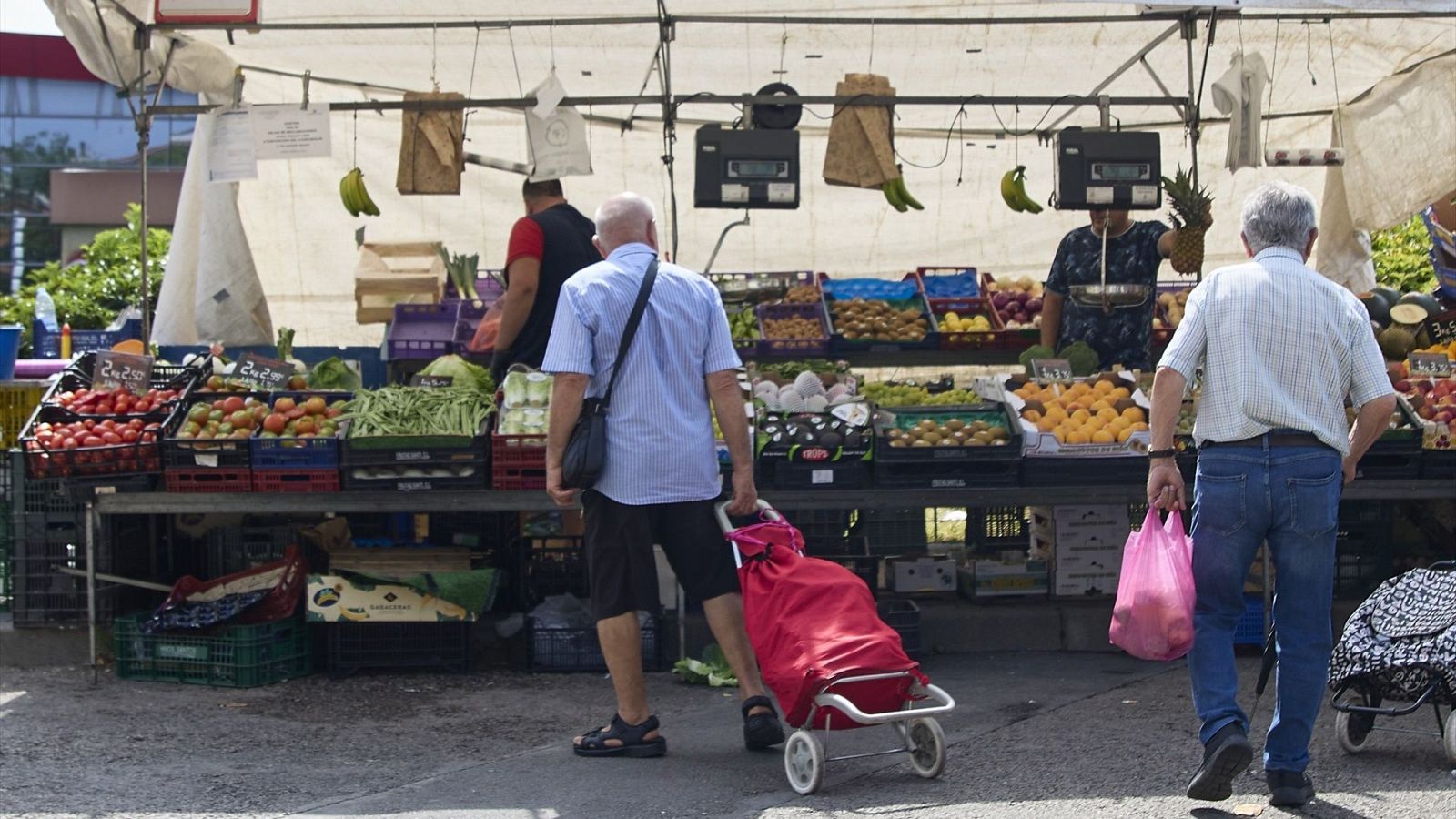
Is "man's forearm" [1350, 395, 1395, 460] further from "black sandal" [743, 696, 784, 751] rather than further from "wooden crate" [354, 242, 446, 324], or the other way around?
"wooden crate" [354, 242, 446, 324]

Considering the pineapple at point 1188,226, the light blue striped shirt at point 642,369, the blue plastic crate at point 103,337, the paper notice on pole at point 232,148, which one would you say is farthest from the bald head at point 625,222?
the blue plastic crate at point 103,337

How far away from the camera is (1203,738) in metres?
4.51

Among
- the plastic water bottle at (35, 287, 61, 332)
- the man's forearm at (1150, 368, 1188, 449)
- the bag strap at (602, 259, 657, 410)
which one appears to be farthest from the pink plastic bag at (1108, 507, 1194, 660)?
the plastic water bottle at (35, 287, 61, 332)

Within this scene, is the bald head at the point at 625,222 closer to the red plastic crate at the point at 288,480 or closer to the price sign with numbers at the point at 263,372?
the red plastic crate at the point at 288,480

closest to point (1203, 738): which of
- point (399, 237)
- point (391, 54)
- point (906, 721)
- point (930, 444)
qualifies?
point (906, 721)

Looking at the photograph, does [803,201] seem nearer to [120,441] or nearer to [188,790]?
[120,441]

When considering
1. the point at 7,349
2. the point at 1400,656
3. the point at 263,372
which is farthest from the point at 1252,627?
the point at 7,349

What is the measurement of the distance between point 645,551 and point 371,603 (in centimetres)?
199

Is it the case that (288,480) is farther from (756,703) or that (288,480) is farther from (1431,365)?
(1431,365)

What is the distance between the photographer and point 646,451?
204 inches

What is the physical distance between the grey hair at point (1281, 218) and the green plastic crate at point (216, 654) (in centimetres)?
433

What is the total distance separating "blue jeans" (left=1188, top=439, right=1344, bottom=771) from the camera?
4426 mm

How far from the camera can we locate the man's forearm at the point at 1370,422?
4489 mm

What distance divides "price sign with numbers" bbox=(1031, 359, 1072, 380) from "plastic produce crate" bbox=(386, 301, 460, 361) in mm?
3641
